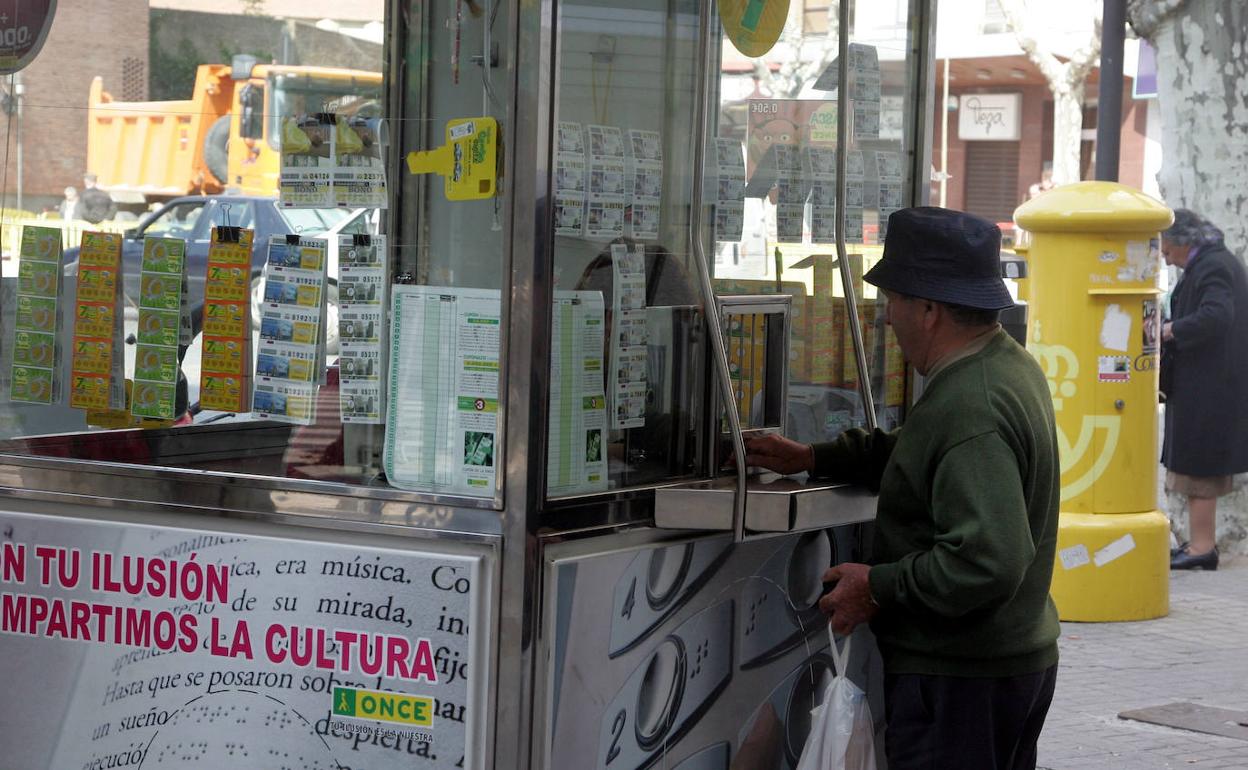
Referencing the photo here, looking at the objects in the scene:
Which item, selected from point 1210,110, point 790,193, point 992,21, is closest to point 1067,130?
point 992,21

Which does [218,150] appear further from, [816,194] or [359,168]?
[816,194]

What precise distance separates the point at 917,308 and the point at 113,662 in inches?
74.1

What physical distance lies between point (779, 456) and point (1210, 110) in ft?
22.4

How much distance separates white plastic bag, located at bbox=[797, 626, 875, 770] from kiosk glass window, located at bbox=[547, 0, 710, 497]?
60 cm

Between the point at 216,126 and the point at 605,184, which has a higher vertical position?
the point at 216,126

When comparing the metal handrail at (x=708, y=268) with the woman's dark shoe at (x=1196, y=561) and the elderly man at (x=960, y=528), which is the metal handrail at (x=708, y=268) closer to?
the elderly man at (x=960, y=528)

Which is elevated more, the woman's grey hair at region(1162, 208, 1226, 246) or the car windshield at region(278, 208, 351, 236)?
the woman's grey hair at region(1162, 208, 1226, 246)

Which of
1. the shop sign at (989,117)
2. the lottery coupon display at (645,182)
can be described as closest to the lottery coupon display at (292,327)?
the lottery coupon display at (645,182)

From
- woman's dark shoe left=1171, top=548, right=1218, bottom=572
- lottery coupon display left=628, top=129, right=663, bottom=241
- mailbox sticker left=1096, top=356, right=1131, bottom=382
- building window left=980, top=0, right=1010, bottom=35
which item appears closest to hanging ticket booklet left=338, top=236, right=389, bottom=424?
lottery coupon display left=628, top=129, right=663, bottom=241

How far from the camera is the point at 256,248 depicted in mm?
3371

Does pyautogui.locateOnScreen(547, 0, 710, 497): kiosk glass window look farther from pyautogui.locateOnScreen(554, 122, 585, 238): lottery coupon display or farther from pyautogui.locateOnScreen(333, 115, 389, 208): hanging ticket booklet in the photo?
pyautogui.locateOnScreen(333, 115, 389, 208): hanging ticket booklet

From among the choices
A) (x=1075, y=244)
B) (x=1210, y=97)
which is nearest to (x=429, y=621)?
(x=1075, y=244)

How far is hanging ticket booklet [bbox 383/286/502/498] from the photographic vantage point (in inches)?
119

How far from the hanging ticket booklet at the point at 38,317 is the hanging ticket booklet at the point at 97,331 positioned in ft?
0.12
